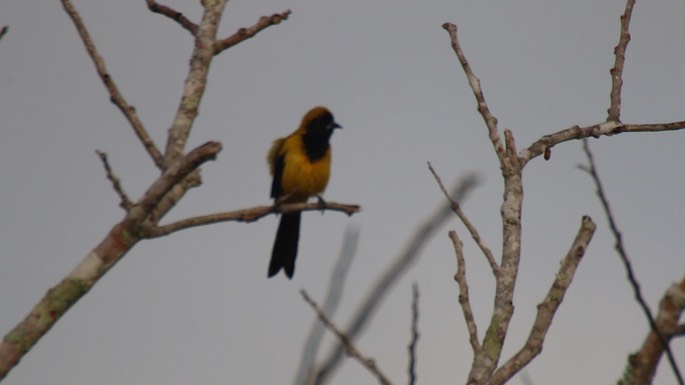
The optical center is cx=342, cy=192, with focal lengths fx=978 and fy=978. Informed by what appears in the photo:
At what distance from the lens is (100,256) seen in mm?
2850

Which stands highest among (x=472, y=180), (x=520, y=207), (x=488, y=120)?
(x=488, y=120)

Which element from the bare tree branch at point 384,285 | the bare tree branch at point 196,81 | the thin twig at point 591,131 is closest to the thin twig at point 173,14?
the bare tree branch at point 196,81

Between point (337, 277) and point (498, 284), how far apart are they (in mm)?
1875

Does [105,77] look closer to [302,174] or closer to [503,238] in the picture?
[503,238]

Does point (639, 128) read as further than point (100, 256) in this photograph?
Yes

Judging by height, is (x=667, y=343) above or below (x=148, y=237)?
below

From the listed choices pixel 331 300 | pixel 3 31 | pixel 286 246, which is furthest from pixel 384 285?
pixel 286 246

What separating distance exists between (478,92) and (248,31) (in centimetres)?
101

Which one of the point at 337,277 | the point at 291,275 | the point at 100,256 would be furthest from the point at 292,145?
the point at 337,277

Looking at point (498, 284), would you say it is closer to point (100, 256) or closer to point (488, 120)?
point (488, 120)

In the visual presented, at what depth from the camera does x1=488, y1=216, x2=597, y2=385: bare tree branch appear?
2920mm

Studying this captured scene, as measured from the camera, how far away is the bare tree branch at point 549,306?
9.58 ft

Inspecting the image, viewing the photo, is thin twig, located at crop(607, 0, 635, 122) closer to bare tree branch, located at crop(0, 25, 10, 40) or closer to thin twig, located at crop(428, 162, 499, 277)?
thin twig, located at crop(428, 162, 499, 277)

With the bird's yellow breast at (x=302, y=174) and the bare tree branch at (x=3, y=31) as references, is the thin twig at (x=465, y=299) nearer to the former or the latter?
the bare tree branch at (x=3, y=31)
